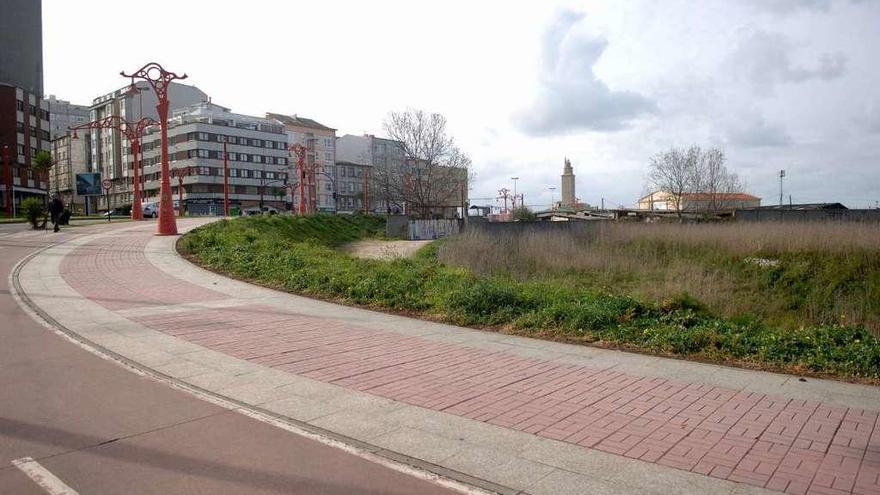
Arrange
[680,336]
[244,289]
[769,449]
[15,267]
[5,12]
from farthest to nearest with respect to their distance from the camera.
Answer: [5,12] < [15,267] < [244,289] < [680,336] < [769,449]

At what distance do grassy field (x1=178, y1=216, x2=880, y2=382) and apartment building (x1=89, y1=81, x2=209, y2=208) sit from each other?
96596 millimetres

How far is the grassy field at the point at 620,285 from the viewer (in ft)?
26.5

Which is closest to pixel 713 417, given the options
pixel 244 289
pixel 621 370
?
pixel 621 370

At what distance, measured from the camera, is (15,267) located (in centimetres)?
1661

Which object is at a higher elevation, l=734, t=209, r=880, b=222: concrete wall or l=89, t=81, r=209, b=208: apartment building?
l=89, t=81, r=209, b=208: apartment building

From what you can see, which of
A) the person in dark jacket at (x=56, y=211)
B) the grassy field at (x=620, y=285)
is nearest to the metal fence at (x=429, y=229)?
the grassy field at (x=620, y=285)

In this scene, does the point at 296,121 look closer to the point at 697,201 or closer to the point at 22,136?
the point at 22,136

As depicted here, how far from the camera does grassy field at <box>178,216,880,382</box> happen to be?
807 centimetres

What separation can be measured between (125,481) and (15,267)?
49.6 ft

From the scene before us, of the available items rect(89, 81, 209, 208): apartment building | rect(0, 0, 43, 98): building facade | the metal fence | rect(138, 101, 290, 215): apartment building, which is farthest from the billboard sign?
the metal fence

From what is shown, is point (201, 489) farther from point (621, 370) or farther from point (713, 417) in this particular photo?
point (621, 370)

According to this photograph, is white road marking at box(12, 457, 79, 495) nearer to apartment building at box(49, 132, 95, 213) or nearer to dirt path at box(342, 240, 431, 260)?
dirt path at box(342, 240, 431, 260)

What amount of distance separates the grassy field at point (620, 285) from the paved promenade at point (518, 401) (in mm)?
703

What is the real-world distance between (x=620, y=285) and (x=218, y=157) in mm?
98187
